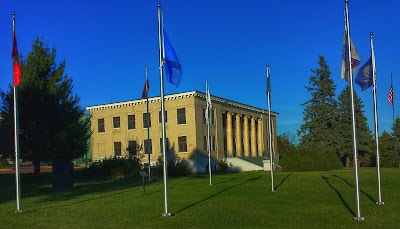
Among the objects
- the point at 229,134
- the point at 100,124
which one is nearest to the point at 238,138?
the point at 229,134

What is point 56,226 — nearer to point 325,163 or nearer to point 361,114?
point 325,163

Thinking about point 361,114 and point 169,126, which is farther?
point 361,114

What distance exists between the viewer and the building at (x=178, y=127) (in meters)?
55.8

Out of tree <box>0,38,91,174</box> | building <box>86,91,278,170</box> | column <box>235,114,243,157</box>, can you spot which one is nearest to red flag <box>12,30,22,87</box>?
tree <box>0,38,91,174</box>

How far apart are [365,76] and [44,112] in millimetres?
28143

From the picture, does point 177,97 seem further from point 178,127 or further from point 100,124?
point 100,124

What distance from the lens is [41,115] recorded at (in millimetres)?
38125

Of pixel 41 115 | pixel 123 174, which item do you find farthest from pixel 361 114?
pixel 41 115

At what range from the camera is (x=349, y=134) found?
6788 cm

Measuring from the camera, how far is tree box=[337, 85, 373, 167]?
67312 mm

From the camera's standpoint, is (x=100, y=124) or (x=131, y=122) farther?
(x=100, y=124)

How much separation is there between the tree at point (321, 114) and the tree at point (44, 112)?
126 ft

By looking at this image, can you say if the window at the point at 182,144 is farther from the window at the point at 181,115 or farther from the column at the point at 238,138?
the column at the point at 238,138

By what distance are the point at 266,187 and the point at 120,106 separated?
39.6 meters
